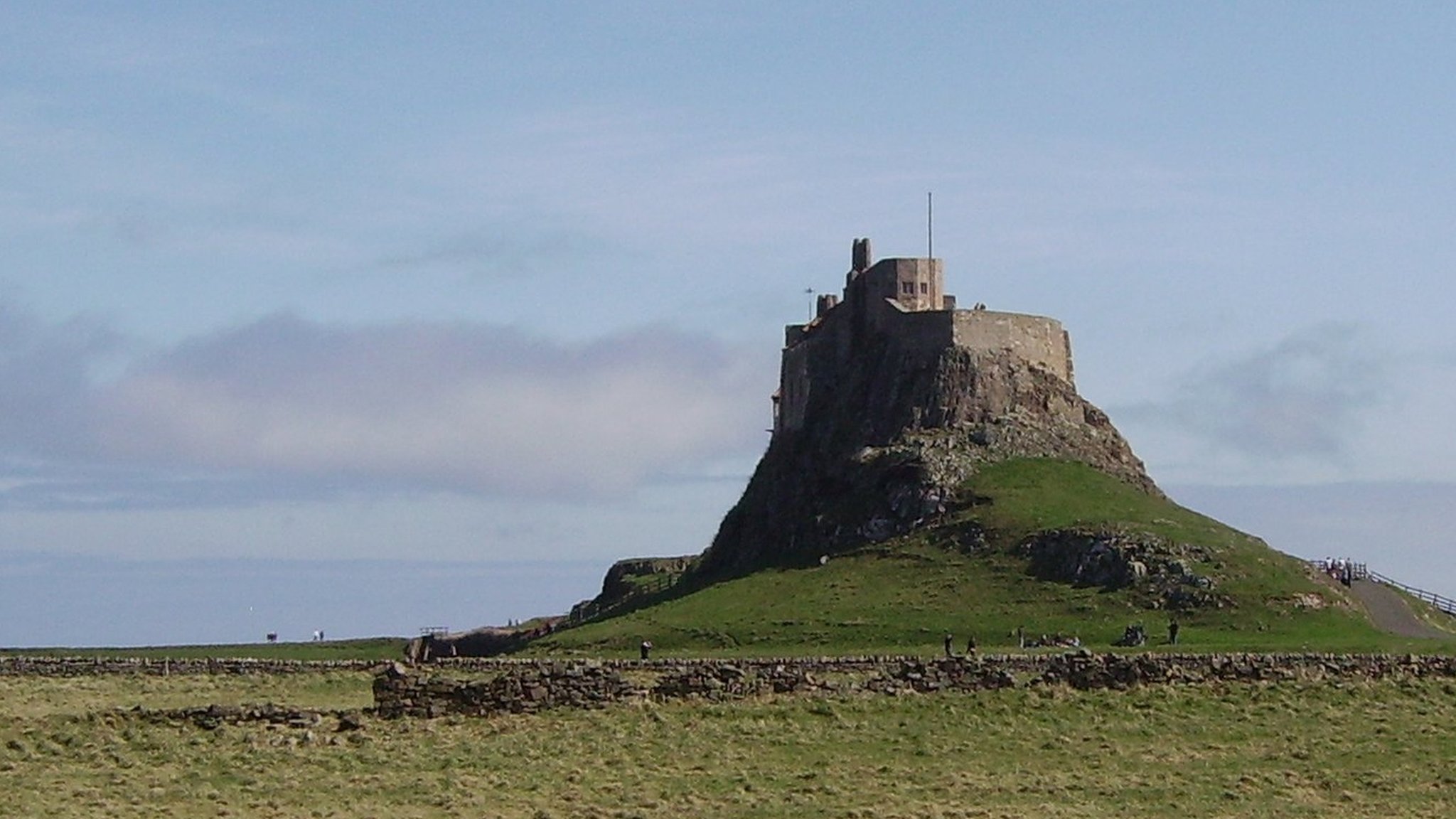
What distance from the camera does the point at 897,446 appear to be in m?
121

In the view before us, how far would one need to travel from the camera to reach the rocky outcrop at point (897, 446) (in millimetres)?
116812

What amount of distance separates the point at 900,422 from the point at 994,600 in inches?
960

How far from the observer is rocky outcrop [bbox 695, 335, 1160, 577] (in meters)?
117

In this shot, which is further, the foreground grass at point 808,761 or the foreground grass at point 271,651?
the foreground grass at point 271,651

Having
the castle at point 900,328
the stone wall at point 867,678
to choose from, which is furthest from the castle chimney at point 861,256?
the stone wall at point 867,678

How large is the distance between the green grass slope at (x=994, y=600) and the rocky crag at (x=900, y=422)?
105 inches

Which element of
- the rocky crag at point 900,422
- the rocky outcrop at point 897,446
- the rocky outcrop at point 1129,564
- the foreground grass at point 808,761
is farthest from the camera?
the rocky crag at point 900,422

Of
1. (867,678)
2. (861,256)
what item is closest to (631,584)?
(861,256)

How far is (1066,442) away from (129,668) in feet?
179

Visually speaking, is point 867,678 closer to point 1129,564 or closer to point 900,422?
point 1129,564

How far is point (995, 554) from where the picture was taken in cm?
10688

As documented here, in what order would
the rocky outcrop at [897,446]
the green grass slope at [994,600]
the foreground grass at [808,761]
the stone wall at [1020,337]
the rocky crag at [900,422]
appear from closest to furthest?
the foreground grass at [808,761], the green grass slope at [994,600], the rocky outcrop at [897,446], the rocky crag at [900,422], the stone wall at [1020,337]

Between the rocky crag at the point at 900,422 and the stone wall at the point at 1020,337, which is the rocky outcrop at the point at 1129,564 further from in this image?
the stone wall at the point at 1020,337

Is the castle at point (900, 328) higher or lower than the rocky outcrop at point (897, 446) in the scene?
higher
